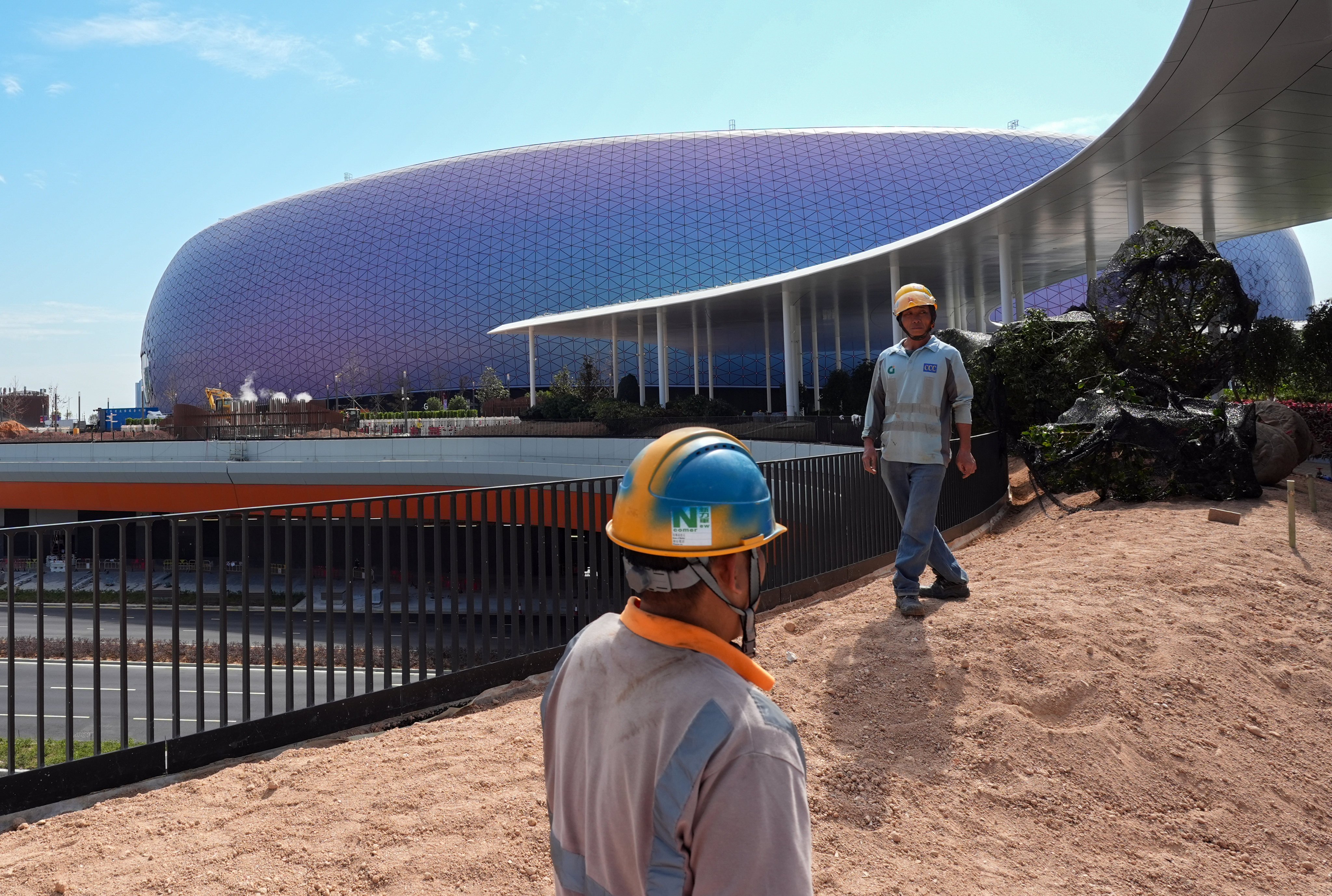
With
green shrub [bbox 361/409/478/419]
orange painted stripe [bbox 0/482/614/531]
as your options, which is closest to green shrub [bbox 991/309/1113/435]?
orange painted stripe [bbox 0/482/614/531]

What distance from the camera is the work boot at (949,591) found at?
5.30 metres

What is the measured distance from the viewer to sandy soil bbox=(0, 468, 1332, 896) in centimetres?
314

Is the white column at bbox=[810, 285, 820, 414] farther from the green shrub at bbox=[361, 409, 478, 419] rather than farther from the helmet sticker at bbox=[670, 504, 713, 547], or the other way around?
the helmet sticker at bbox=[670, 504, 713, 547]

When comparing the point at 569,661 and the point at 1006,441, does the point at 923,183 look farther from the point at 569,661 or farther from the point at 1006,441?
the point at 569,661

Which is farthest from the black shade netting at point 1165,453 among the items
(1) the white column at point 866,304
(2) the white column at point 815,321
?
(2) the white column at point 815,321

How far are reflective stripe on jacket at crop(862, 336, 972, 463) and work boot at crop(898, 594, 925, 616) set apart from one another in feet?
2.71

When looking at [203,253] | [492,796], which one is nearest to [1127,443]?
[492,796]

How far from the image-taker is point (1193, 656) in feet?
15.1

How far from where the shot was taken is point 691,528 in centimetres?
132

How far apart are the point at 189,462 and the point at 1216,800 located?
87.1 ft

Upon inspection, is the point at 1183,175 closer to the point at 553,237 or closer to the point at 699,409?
the point at 699,409

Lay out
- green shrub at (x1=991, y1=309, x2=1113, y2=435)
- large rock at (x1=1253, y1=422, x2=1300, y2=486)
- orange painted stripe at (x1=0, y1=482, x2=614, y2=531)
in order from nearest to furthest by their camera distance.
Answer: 1. large rock at (x1=1253, y1=422, x2=1300, y2=486)
2. green shrub at (x1=991, y1=309, x2=1113, y2=435)
3. orange painted stripe at (x1=0, y1=482, x2=614, y2=531)

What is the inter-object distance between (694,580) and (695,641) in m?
0.10

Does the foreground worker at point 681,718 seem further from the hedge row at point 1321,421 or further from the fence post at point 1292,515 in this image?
the hedge row at point 1321,421
